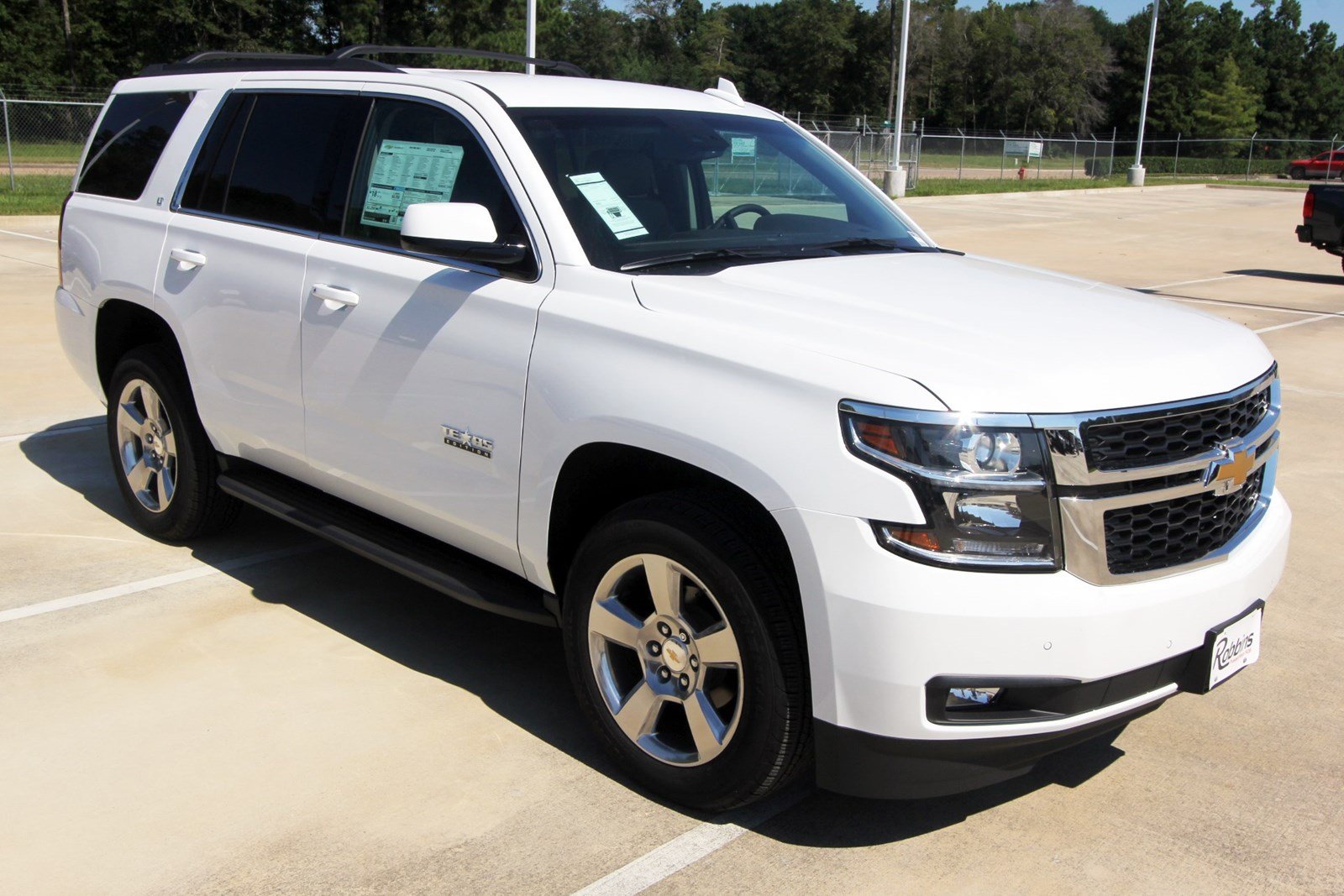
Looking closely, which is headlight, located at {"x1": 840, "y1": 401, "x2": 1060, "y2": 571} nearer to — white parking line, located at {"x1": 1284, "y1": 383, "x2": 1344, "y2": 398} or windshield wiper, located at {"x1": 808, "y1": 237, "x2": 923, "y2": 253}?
windshield wiper, located at {"x1": 808, "y1": 237, "x2": 923, "y2": 253}

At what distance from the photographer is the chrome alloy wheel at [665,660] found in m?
3.26

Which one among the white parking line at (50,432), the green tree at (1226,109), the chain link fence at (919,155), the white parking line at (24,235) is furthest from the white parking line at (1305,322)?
the green tree at (1226,109)

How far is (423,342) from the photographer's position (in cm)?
392

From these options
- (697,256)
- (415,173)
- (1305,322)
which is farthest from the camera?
(1305,322)

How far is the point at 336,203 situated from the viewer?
4430 millimetres

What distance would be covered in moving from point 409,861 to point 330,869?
0.19 meters

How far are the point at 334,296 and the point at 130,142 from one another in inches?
77.0

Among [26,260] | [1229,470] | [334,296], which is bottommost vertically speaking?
[26,260]

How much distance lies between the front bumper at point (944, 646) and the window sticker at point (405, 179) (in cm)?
180

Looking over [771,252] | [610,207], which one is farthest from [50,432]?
[771,252]

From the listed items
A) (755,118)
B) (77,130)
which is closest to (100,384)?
(755,118)

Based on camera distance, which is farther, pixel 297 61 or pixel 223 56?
pixel 223 56

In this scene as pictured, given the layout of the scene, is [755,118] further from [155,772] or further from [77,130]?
[77,130]

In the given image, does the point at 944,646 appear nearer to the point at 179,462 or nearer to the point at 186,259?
the point at 186,259
